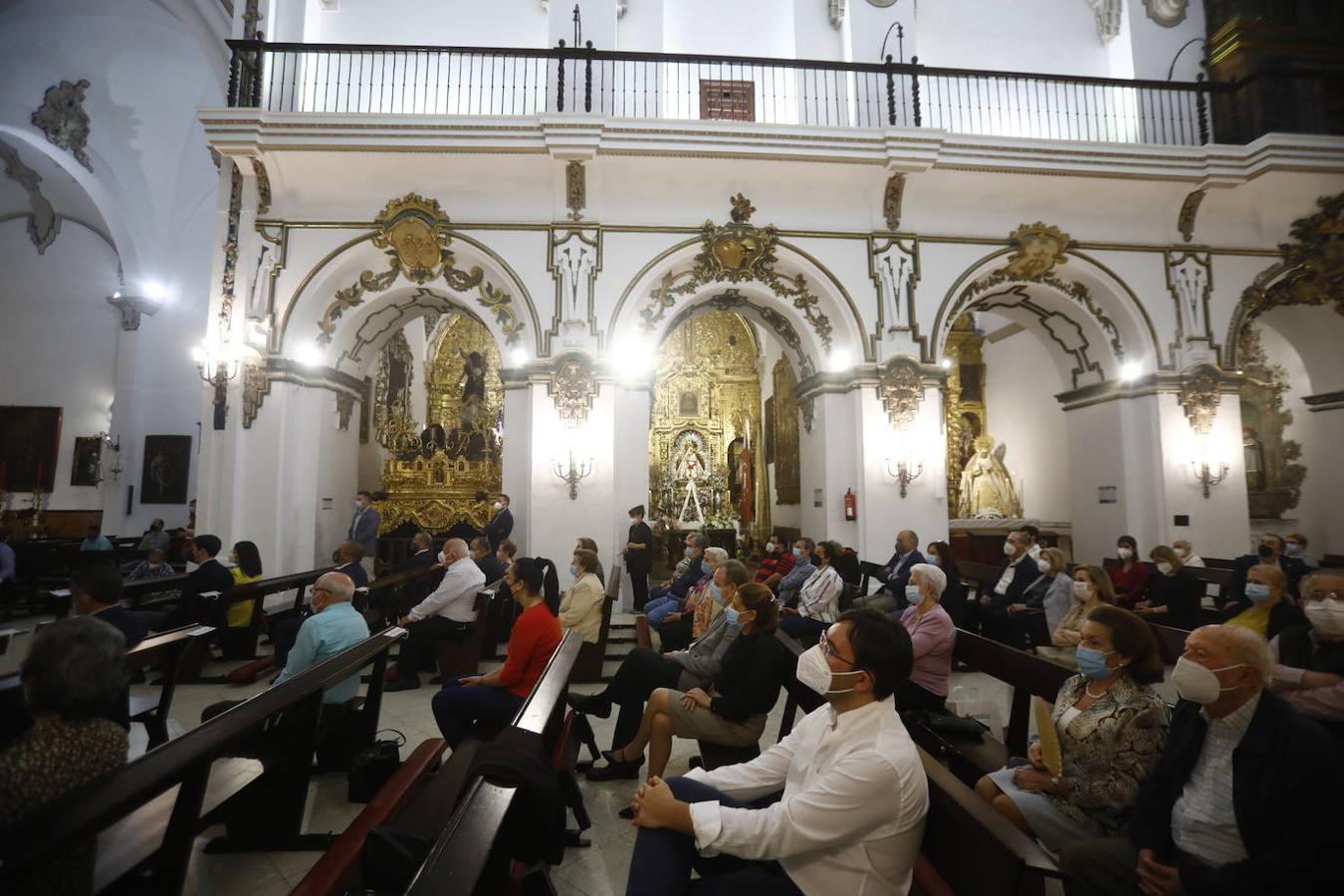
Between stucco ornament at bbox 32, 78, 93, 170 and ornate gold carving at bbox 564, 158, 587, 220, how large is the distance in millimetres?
11487

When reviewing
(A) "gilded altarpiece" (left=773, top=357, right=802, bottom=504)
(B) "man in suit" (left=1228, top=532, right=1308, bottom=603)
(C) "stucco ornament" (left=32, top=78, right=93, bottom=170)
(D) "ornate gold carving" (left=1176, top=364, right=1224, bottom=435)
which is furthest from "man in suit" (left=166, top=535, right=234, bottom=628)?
(C) "stucco ornament" (left=32, top=78, right=93, bottom=170)

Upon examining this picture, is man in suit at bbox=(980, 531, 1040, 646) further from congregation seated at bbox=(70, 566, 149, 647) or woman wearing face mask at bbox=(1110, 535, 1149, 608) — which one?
congregation seated at bbox=(70, 566, 149, 647)

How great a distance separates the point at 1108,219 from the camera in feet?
32.1

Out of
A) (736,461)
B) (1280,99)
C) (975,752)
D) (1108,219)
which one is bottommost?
(975,752)

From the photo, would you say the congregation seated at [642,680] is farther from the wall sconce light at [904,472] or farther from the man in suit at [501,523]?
the wall sconce light at [904,472]

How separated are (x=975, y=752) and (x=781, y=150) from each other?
7.78 metres

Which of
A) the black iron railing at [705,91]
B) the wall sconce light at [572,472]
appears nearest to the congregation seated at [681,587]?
the wall sconce light at [572,472]

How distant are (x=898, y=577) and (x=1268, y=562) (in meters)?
3.20

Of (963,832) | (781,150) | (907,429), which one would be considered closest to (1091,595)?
(963,832)

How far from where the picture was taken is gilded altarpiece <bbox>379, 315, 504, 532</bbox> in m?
11.4

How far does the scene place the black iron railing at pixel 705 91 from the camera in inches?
349

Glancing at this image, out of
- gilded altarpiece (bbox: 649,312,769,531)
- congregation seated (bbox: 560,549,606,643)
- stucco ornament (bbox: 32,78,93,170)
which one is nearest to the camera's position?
congregation seated (bbox: 560,549,606,643)

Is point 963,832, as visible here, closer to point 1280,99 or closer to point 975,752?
point 975,752

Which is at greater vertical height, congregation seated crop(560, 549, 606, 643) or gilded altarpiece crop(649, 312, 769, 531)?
gilded altarpiece crop(649, 312, 769, 531)
